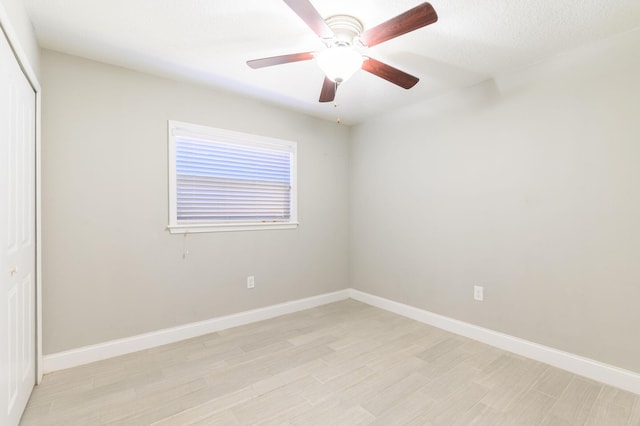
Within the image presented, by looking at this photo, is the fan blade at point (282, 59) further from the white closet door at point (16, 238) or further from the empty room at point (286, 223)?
the white closet door at point (16, 238)

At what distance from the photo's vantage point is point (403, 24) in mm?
1527

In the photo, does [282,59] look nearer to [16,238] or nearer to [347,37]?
[347,37]

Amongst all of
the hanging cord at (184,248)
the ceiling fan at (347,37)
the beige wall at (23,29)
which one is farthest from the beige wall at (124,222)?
the ceiling fan at (347,37)

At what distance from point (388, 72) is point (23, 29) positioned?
7.17ft

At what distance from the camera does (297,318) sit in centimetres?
338

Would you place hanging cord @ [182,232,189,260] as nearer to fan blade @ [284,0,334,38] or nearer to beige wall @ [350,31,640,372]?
fan blade @ [284,0,334,38]

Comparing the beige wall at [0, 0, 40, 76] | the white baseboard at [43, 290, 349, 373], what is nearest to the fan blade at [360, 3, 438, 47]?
the beige wall at [0, 0, 40, 76]

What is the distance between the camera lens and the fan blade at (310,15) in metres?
1.39

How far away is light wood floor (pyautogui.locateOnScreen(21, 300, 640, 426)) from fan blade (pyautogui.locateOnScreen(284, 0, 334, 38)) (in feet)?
7.09

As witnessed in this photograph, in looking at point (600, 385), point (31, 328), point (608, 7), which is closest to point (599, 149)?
point (608, 7)

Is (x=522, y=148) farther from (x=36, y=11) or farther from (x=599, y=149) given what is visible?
(x=36, y=11)

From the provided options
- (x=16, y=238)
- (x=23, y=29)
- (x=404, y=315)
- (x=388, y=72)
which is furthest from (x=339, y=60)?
(x=404, y=315)

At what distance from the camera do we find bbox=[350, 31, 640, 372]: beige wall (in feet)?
6.84

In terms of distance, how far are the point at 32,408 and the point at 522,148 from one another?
389 centimetres
